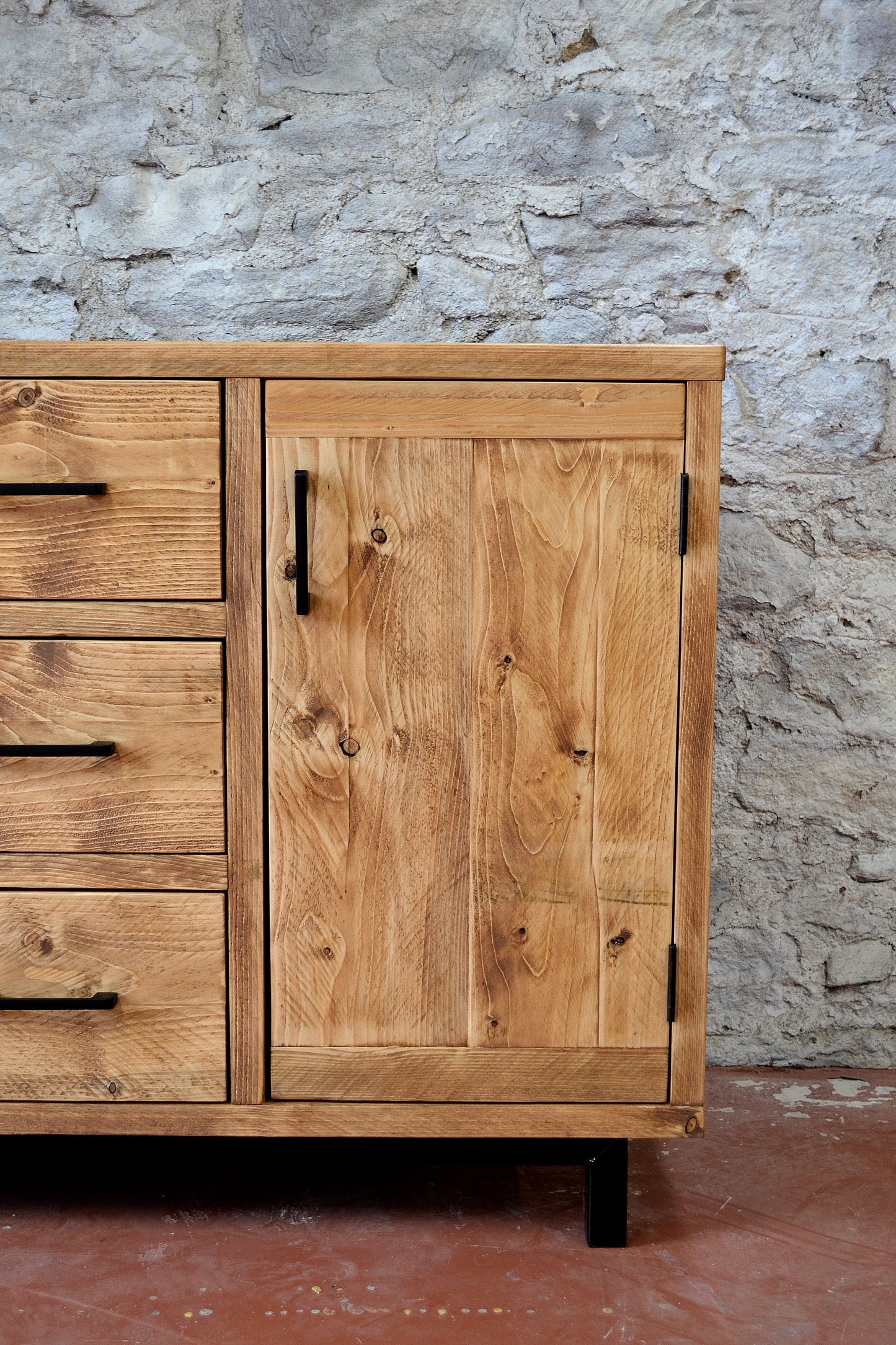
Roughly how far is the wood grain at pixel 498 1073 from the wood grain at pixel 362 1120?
0.01 m

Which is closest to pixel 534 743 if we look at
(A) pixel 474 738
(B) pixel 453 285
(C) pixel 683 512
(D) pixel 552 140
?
(A) pixel 474 738

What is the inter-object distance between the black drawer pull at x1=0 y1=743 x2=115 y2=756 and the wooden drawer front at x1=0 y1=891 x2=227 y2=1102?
180 mm

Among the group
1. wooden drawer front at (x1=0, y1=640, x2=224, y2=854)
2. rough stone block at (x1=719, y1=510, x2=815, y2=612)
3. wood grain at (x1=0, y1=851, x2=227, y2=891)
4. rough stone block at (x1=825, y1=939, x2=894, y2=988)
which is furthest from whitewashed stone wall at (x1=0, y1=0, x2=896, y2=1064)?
wood grain at (x1=0, y1=851, x2=227, y2=891)

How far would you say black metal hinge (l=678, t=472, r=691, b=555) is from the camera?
1.16 m

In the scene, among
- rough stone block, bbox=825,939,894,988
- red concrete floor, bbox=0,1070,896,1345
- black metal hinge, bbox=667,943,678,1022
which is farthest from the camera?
rough stone block, bbox=825,939,894,988

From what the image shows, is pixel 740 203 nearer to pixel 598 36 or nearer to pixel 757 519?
pixel 598 36

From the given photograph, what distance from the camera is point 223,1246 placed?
1.24 m

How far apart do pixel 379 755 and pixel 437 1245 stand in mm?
642

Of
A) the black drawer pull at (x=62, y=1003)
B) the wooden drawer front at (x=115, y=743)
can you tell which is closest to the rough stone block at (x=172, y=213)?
the wooden drawer front at (x=115, y=743)

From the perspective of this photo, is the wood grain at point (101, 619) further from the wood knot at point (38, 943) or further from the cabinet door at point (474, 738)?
the wood knot at point (38, 943)

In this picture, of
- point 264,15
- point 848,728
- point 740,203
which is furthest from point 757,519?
point 264,15

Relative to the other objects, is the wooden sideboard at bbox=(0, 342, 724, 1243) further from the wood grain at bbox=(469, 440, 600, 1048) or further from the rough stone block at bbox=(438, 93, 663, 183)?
the rough stone block at bbox=(438, 93, 663, 183)

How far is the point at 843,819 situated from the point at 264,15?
175cm

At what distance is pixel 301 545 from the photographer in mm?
1155
